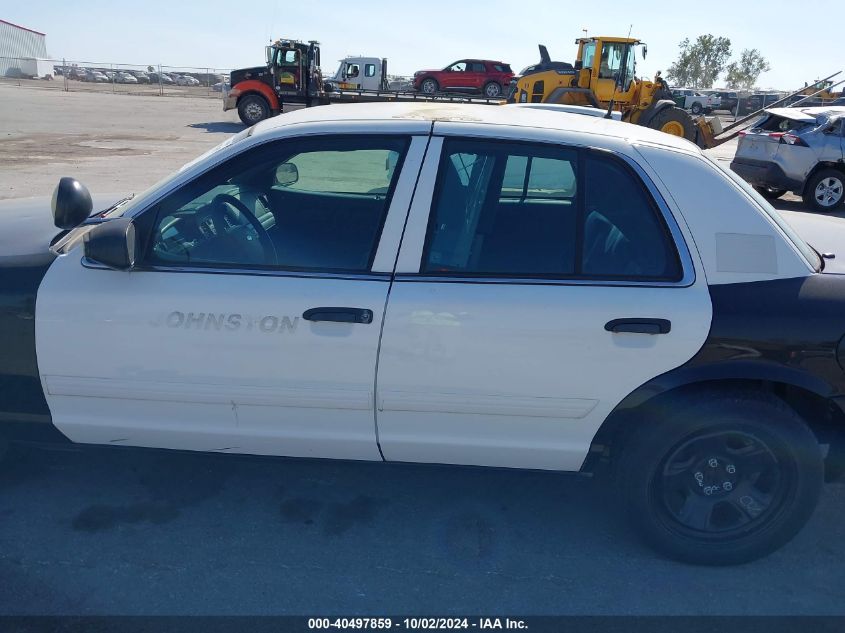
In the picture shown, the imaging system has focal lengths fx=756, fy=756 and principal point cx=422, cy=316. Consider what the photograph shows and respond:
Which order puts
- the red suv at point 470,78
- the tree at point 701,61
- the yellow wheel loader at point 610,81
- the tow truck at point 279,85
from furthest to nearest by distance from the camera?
the tree at point 701,61 → the red suv at point 470,78 → the tow truck at point 279,85 → the yellow wheel loader at point 610,81

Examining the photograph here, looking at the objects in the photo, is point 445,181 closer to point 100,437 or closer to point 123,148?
point 100,437

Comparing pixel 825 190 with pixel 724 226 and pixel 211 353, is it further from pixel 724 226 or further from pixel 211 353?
pixel 211 353

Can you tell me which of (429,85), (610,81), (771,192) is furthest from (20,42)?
(771,192)

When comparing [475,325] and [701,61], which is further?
[701,61]

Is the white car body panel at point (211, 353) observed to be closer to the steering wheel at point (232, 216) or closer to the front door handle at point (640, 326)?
the steering wheel at point (232, 216)

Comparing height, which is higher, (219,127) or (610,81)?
(610,81)

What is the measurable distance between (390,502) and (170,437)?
1.03 meters

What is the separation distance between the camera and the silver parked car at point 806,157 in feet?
39.2

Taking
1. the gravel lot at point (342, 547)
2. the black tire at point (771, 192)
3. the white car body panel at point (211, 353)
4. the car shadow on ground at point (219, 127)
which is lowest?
the car shadow on ground at point (219, 127)

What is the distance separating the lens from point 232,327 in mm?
2824

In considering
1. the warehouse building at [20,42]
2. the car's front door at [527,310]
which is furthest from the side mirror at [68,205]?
the warehouse building at [20,42]

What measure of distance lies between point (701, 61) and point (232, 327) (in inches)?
4148

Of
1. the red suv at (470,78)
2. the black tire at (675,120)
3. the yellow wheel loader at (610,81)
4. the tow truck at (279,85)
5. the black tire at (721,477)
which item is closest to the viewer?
the black tire at (721,477)

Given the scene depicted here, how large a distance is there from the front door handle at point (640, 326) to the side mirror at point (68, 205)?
2.19 metres
